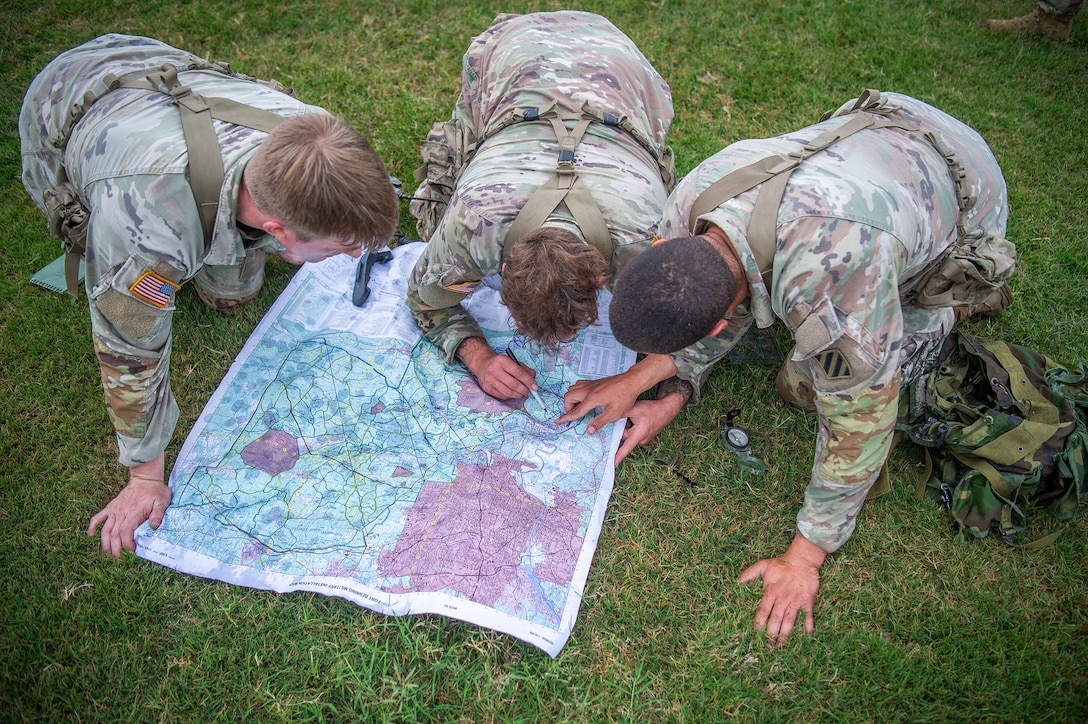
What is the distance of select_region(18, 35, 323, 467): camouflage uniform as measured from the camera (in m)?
2.51

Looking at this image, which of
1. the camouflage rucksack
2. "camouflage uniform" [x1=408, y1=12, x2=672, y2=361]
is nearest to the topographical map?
"camouflage uniform" [x1=408, y1=12, x2=672, y2=361]

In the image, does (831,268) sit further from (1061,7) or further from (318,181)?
(1061,7)

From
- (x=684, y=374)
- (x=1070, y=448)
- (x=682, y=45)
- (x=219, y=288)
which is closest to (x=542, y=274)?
(x=684, y=374)

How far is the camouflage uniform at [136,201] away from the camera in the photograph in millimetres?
2506

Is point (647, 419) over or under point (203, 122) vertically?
under

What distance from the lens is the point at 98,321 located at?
8.51 ft

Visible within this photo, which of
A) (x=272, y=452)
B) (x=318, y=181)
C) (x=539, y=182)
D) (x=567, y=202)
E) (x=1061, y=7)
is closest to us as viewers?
(x=318, y=181)

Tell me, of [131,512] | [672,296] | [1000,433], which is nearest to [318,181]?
[672,296]

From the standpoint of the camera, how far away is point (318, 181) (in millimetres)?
2395

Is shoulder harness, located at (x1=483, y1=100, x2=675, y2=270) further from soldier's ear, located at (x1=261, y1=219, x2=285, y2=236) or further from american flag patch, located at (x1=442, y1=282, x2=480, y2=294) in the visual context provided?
soldier's ear, located at (x1=261, y1=219, x2=285, y2=236)

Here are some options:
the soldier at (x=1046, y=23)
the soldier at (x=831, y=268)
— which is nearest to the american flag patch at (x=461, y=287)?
the soldier at (x=831, y=268)

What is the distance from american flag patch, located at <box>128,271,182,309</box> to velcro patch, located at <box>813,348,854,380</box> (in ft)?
7.80

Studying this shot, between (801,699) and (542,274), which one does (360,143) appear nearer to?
(542,274)

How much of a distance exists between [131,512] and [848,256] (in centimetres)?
303
